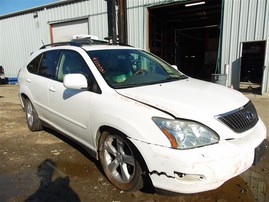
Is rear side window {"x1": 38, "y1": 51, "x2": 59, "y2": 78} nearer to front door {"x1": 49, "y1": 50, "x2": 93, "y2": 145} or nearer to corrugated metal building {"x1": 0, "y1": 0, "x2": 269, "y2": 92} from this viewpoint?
front door {"x1": 49, "y1": 50, "x2": 93, "y2": 145}

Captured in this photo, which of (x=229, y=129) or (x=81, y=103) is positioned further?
(x=81, y=103)

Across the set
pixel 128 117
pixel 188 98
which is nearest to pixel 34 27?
pixel 128 117

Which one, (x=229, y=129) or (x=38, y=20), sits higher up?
(x=38, y=20)

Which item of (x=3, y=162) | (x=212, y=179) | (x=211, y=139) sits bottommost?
(x=3, y=162)

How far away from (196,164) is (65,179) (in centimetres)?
183

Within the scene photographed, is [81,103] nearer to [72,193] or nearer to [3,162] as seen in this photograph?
[72,193]

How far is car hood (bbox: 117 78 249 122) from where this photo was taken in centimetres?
240

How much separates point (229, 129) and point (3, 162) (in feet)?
10.7

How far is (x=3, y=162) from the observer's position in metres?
3.77

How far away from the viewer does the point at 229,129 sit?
2404 mm

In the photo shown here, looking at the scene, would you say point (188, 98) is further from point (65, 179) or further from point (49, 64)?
point (49, 64)

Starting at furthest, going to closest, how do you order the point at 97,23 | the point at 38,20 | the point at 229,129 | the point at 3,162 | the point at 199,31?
the point at 199,31, the point at 38,20, the point at 97,23, the point at 3,162, the point at 229,129

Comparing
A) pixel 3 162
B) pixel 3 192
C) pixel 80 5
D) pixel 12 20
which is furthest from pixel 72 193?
pixel 12 20

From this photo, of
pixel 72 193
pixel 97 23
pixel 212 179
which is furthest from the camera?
pixel 97 23
